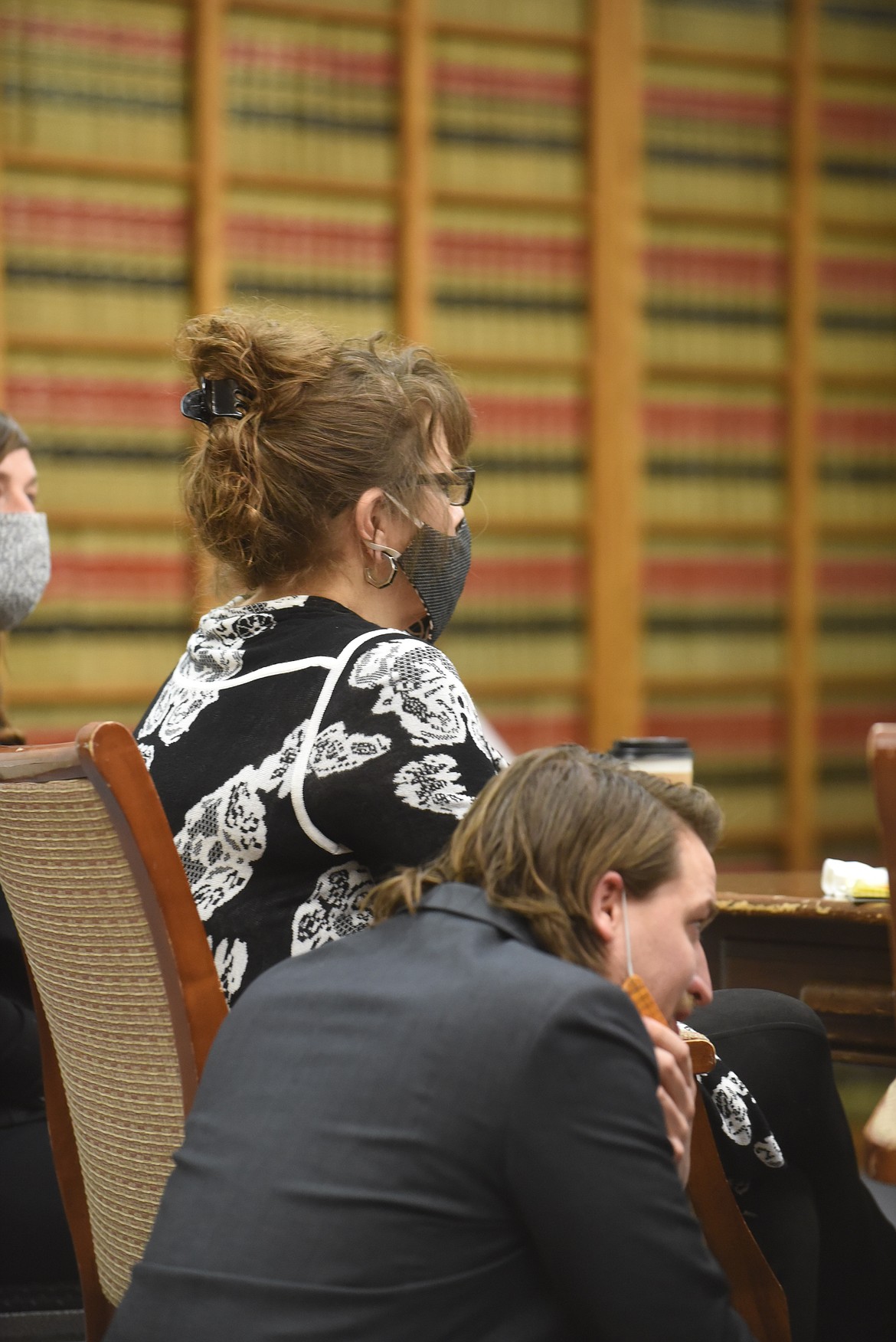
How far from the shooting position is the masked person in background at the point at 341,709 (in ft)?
4.26

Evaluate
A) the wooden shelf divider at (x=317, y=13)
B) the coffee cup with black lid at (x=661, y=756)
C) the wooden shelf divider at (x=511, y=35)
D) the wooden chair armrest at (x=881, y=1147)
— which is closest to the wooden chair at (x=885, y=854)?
the wooden chair armrest at (x=881, y=1147)

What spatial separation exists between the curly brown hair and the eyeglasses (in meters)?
0.52

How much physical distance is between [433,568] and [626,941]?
599 mm

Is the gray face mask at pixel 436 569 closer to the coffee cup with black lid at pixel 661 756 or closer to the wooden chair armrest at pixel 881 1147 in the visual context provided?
the coffee cup with black lid at pixel 661 756

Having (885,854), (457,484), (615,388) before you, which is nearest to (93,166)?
(615,388)

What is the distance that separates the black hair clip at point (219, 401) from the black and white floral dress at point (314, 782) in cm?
26

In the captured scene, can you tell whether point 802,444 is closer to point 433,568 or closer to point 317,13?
point 317,13

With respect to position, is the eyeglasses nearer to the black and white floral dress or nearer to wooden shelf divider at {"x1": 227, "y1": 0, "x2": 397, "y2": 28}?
the black and white floral dress

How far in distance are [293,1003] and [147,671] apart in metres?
3.07

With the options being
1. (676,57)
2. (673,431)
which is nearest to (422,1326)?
(673,431)

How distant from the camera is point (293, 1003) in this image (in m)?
1.00

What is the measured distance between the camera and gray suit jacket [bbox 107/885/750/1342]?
89cm

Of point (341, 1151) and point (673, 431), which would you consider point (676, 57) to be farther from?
point (341, 1151)

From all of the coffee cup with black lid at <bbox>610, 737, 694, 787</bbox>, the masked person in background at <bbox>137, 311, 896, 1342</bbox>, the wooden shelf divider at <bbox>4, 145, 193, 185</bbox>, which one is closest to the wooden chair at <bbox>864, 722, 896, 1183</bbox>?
the masked person in background at <bbox>137, 311, 896, 1342</bbox>
